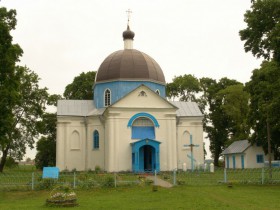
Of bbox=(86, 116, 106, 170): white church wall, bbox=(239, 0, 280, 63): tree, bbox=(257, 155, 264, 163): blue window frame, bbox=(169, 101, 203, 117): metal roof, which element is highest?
bbox=(239, 0, 280, 63): tree

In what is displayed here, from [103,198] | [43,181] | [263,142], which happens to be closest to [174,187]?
[103,198]

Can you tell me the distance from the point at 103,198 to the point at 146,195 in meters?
1.80

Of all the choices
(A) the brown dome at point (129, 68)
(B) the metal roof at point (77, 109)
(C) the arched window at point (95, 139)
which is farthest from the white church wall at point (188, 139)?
(B) the metal roof at point (77, 109)

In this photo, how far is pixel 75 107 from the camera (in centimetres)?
3512

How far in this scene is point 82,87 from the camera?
46250 millimetres

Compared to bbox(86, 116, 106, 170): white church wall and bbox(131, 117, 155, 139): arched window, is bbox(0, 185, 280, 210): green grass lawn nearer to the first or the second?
bbox(131, 117, 155, 139): arched window

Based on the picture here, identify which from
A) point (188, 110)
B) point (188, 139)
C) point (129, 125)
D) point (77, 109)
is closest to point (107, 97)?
point (77, 109)

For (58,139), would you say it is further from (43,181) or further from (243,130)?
(243,130)

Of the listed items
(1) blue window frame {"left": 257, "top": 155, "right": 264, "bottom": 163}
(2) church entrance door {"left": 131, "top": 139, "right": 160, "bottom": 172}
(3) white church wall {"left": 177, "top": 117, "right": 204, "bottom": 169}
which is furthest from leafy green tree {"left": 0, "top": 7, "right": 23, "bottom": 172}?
(1) blue window frame {"left": 257, "top": 155, "right": 264, "bottom": 163}

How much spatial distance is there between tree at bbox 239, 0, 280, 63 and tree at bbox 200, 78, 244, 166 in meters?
25.1

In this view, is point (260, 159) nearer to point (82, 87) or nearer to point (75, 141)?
point (75, 141)

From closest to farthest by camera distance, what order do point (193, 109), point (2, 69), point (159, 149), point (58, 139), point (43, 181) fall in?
point (43, 181) < point (2, 69) < point (159, 149) < point (58, 139) < point (193, 109)

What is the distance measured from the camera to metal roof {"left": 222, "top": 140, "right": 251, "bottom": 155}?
1551 inches

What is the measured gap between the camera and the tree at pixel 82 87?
4612 cm
